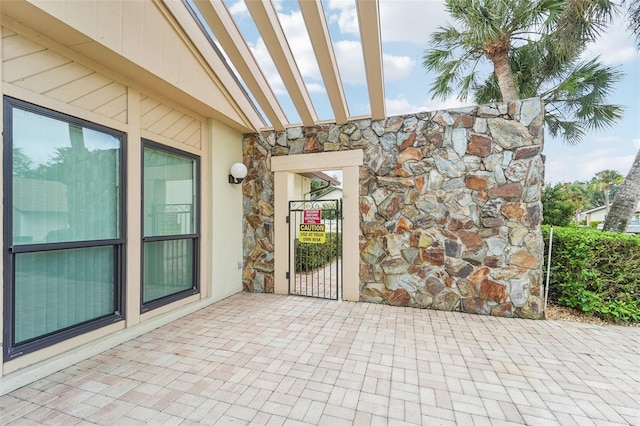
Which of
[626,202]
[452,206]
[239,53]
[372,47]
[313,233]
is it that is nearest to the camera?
[372,47]

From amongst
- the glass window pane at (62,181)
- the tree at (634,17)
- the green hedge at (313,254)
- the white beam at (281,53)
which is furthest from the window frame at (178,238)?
the tree at (634,17)

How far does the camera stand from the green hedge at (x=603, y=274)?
12.4 ft

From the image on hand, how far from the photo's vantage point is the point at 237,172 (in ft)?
16.3

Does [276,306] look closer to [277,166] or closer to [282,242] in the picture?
[282,242]

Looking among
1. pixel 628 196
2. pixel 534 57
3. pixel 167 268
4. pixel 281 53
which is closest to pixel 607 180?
pixel 534 57

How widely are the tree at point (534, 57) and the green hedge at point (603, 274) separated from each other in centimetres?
345

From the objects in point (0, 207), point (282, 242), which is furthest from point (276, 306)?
point (0, 207)

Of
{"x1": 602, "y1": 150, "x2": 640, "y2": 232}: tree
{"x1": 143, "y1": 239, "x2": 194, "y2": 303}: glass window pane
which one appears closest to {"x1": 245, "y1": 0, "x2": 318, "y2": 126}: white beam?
{"x1": 143, "y1": 239, "x2": 194, "y2": 303}: glass window pane

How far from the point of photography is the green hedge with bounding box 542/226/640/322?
3.77m

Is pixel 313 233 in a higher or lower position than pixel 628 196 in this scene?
lower

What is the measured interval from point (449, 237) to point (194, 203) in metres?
4.02

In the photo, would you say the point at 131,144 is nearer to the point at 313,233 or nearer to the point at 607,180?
the point at 313,233

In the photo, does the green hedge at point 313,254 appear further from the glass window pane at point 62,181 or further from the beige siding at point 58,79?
the beige siding at point 58,79

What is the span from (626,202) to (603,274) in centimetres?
188
